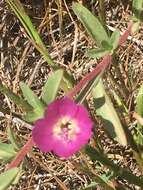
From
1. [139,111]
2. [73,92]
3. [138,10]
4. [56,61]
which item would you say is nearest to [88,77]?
[73,92]

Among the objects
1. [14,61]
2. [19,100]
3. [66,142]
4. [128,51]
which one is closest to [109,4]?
[128,51]

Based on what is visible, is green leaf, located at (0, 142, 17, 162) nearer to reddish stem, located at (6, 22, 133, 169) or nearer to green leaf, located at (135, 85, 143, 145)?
reddish stem, located at (6, 22, 133, 169)

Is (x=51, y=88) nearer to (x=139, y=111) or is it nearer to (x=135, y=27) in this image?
(x=135, y=27)

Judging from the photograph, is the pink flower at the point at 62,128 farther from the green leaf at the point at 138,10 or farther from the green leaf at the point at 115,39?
the green leaf at the point at 138,10

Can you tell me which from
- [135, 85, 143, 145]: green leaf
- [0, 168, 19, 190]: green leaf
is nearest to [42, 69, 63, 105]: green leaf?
[0, 168, 19, 190]: green leaf

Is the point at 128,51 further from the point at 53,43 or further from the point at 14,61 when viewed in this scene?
the point at 14,61

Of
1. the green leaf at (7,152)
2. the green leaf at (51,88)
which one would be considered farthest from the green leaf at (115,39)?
the green leaf at (7,152)
